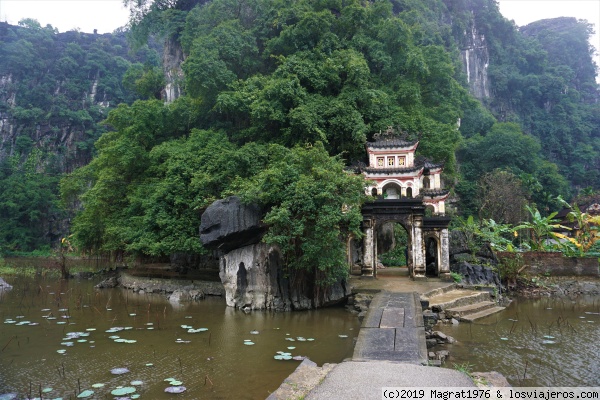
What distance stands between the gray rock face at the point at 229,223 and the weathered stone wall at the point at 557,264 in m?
13.7

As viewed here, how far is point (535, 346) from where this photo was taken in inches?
358

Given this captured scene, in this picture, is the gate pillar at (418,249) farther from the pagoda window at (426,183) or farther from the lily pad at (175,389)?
the lily pad at (175,389)

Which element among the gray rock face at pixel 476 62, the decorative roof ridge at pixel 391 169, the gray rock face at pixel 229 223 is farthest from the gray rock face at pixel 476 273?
the gray rock face at pixel 476 62

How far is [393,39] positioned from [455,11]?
104ft

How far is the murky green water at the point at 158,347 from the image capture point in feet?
21.7

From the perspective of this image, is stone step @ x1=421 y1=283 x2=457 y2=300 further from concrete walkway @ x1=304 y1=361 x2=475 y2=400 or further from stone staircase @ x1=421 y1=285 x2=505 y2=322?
concrete walkway @ x1=304 y1=361 x2=475 y2=400

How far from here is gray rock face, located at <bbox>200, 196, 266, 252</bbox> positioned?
13.3 meters

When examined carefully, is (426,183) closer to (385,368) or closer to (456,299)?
(456,299)

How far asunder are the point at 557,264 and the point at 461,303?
36.1 feet

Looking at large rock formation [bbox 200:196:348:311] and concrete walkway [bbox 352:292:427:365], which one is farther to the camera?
large rock formation [bbox 200:196:348:311]

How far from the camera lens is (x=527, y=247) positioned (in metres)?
24.3

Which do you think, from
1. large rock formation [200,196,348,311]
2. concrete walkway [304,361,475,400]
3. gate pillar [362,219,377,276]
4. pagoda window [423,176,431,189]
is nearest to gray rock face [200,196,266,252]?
large rock formation [200,196,348,311]

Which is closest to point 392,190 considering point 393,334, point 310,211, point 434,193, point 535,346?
point 434,193

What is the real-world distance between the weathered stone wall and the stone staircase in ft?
22.4
